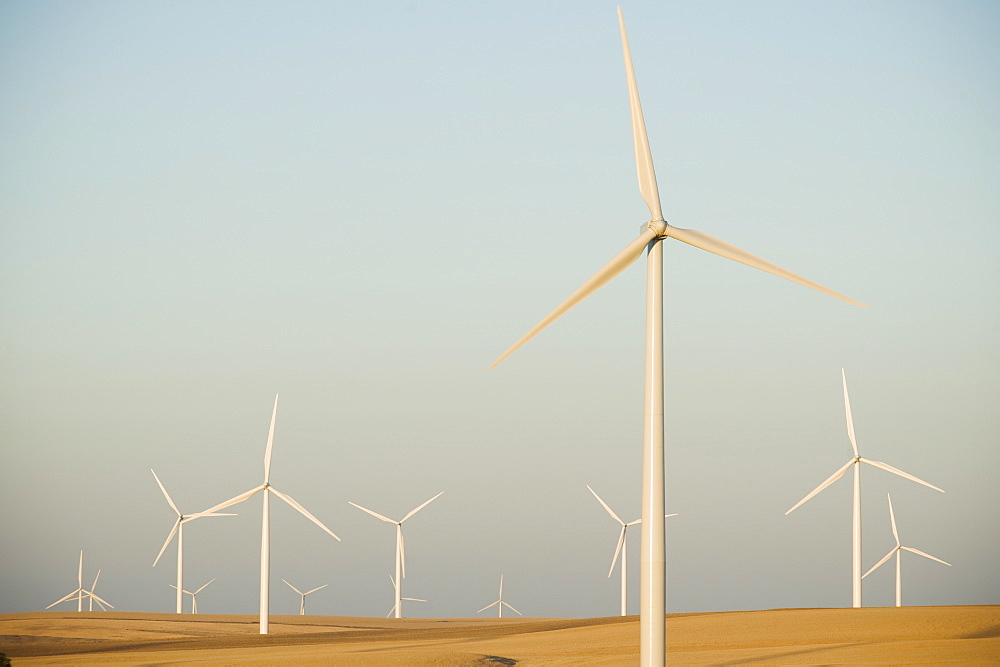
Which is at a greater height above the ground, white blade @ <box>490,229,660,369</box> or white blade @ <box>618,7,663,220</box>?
white blade @ <box>618,7,663,220</box>

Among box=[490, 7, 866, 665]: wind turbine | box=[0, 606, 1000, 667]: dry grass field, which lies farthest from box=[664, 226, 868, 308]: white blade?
box=[0, 606, 1000, 667]: dry grass field

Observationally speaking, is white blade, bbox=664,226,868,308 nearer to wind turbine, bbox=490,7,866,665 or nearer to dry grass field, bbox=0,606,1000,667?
wind turbine, bbox=490,7,866,665

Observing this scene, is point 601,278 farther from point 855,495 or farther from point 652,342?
point 855,495

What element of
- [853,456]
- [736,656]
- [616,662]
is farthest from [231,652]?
[853,456]

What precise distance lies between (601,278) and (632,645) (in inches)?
1104

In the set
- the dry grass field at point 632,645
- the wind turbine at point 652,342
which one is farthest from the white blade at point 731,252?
the dry grass field at point 632,645

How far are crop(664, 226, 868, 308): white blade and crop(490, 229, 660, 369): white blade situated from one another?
0.61 m

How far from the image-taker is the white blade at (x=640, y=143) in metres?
29.7

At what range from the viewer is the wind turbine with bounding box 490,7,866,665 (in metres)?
25.7

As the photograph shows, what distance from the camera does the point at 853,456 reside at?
65125mm

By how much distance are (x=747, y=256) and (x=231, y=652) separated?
121ft

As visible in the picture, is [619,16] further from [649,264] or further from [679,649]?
[679,649]

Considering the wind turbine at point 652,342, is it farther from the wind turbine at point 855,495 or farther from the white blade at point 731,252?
the wind turbine at point 855,495

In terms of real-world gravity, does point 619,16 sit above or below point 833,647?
above
